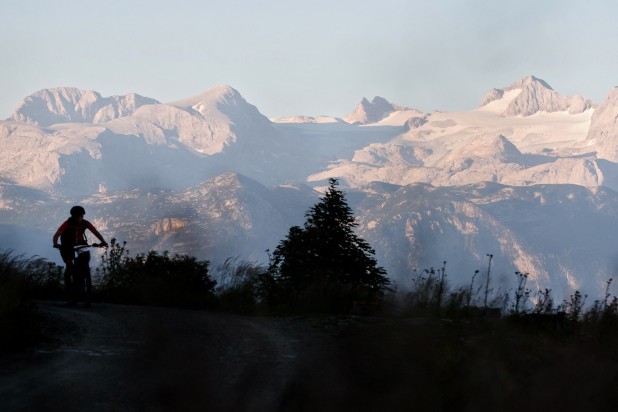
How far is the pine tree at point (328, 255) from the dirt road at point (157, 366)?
7.45 meters

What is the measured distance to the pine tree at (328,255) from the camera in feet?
89.6

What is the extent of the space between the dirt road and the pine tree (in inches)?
293

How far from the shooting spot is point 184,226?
78.1ft

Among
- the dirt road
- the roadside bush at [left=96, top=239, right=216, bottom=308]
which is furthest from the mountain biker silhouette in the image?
the dirt road

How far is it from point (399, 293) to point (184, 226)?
4919 millimetres

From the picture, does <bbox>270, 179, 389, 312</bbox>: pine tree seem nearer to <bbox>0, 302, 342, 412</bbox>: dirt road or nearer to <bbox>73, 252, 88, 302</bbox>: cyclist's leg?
<bbox>73, 252, 88, 302</bbox>: cyclist's leg

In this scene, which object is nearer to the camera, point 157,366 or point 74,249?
point 157,366

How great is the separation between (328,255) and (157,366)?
16.8 m

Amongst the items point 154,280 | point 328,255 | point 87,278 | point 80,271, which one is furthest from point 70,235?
point 328,255

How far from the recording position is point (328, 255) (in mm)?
28688

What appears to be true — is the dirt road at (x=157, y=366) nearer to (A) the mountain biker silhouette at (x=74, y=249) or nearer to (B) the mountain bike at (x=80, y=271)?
(B) the mountain bike at (x=80, y=271)

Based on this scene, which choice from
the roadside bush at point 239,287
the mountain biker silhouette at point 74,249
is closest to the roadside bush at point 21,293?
the mountain biker silhouette at point 74,249

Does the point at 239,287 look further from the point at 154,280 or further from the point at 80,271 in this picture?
the point at 80,271

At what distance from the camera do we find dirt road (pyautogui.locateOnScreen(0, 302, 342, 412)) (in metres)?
10.8
